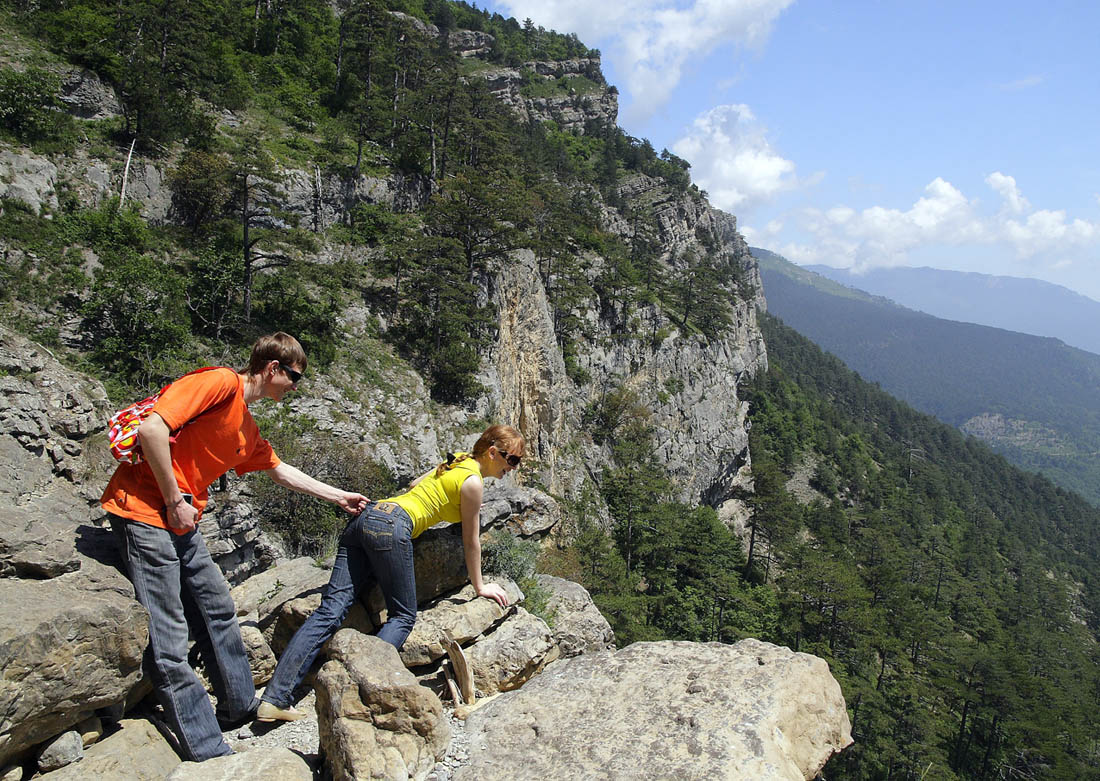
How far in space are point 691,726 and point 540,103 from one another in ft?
311

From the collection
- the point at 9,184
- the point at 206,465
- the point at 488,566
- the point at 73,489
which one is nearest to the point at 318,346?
the point at 9,184

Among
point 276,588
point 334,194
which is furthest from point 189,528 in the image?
point 334,194

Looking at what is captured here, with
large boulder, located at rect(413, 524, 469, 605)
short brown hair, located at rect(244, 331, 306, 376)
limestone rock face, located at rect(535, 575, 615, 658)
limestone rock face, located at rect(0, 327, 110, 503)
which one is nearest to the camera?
short brown hair, located at rect(244, 331, 306, 376)

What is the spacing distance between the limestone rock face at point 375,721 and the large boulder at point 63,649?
1.14 metres

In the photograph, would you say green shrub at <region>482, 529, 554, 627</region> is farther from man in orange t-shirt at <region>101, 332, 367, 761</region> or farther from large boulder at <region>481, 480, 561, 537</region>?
man in orange t-shirt at <region>101, 332, 367, 761</region>

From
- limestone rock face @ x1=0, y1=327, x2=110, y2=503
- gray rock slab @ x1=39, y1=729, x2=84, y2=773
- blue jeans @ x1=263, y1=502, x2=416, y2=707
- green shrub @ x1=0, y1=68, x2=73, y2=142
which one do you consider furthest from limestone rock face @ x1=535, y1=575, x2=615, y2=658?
green shrub @ x1=0, y1=68, x2=73, y2=142

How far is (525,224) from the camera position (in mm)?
33906

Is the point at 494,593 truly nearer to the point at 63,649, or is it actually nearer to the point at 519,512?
the point at 63,649

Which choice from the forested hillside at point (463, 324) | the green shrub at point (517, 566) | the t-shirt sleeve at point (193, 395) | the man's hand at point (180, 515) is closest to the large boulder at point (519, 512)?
the green shrub at point (517, 566)

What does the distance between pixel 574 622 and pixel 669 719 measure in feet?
8.79

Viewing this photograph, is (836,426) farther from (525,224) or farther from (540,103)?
(525,224)

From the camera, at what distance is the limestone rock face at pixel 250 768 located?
119 inches

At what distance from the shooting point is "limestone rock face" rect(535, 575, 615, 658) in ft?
20.3

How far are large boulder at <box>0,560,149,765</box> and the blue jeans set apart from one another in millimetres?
899
